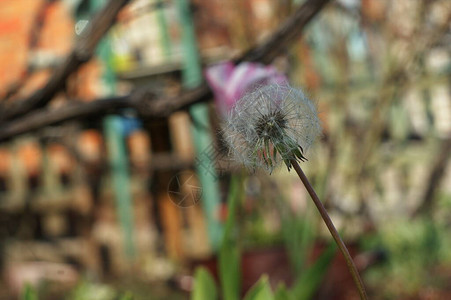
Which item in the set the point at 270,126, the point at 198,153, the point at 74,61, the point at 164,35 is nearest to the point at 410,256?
the point at 198,153

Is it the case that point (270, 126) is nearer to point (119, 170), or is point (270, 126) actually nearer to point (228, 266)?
point (228, 266)

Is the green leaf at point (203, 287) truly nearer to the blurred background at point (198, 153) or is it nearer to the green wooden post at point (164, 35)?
the blurred background at point (198, 153)

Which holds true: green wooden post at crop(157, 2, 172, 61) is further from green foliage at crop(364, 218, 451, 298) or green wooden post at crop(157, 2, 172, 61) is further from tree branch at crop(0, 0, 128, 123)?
tree branch at crop(0, 0, 128, 123)

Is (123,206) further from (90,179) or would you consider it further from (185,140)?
(185,140)

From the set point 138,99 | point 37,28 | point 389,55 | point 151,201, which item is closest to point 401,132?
point 389,55

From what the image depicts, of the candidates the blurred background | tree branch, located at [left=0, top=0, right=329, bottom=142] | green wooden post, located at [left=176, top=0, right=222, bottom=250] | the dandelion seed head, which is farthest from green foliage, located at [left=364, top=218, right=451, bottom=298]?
the dandelion seed head

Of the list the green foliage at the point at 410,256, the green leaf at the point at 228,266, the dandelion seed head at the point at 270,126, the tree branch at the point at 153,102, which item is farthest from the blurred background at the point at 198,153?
the dandelion seed head at the point at 270,126
